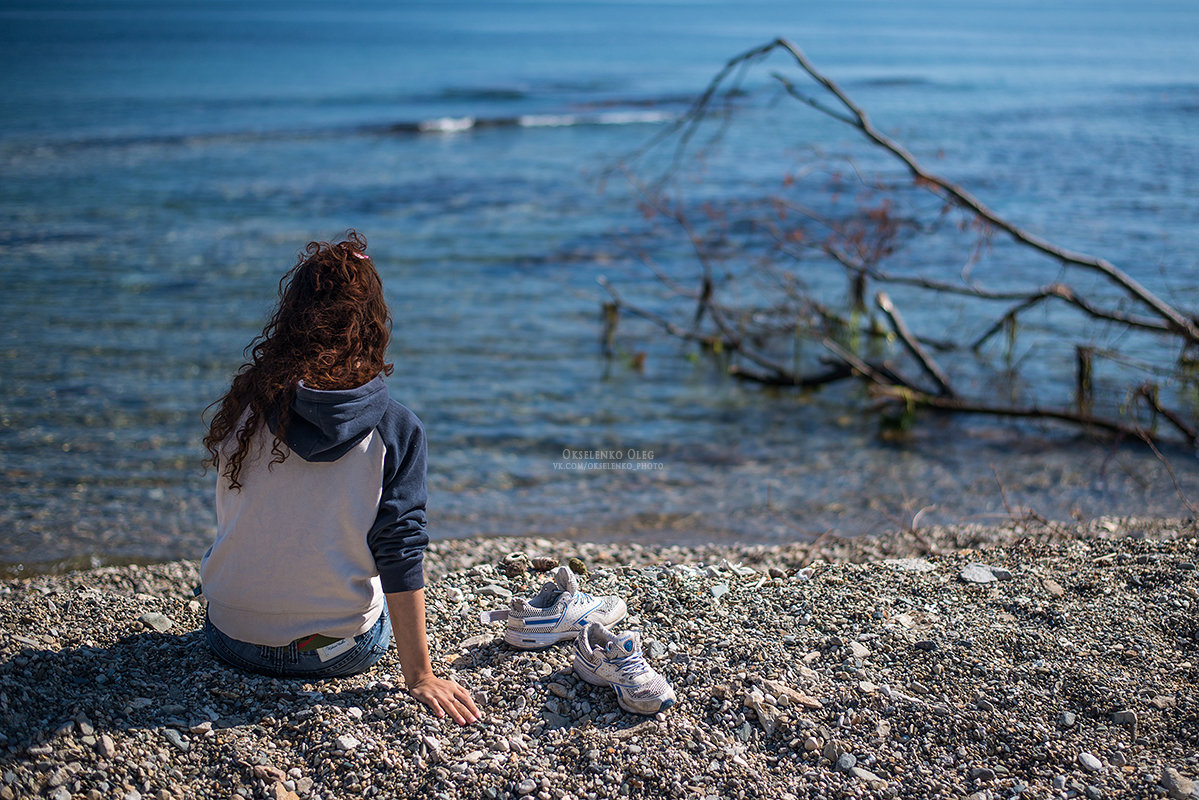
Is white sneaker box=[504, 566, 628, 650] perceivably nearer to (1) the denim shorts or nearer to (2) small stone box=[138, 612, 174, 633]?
(1) the denim shorts

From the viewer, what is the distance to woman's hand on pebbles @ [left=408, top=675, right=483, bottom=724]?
3107mm

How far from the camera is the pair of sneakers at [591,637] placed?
3.13 meters

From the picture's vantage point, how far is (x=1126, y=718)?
3.16 meters

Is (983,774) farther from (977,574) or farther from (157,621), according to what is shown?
(157,621)

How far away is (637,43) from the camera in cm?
6619

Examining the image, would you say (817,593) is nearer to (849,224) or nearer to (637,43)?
(849,224)

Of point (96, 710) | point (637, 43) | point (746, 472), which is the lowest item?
point (746, 472)

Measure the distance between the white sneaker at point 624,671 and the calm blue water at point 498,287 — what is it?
2.75 m

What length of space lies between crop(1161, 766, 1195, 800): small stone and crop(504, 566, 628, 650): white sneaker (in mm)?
1963

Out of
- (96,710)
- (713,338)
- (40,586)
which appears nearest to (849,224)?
(713,338)

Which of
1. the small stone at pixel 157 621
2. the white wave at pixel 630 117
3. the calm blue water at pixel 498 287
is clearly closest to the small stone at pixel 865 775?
the small stone at pixel 157 621

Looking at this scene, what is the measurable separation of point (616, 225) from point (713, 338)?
6083mm

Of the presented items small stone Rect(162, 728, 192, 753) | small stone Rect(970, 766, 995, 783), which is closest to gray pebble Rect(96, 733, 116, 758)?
small stone Rect(162, 728, 192, 753)

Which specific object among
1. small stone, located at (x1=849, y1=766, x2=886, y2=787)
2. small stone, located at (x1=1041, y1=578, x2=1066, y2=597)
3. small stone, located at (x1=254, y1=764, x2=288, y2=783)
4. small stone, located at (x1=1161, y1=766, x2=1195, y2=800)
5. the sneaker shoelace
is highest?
the sneaker shoelace
